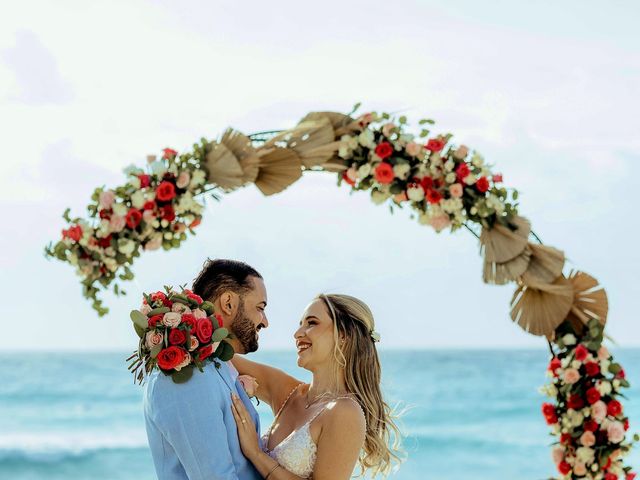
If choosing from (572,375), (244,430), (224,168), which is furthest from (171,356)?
(572,375)

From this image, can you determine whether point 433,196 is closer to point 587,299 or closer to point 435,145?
point 435,145

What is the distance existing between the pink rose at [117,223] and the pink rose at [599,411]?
7.92 feet

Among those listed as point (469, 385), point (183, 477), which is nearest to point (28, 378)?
point (469, 385)

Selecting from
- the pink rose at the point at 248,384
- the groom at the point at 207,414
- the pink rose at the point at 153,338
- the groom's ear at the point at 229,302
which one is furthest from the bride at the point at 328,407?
the pink rose at the point at 153,338

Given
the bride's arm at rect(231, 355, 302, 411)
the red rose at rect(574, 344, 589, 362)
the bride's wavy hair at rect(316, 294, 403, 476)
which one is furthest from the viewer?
the bride's arm at rect(231, 355, 302, 411)

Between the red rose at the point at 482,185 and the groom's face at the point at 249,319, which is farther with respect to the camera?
the groom's face at the point at 249,319

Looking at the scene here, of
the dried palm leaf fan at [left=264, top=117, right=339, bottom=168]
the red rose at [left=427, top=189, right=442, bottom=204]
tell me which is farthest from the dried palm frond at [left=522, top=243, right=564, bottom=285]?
the dried palm leaf fan at [left=264, top=117, right=339, bottom=168]

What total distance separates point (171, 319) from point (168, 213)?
2.12 ft

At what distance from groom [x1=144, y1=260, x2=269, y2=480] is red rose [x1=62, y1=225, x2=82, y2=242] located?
3.23ft

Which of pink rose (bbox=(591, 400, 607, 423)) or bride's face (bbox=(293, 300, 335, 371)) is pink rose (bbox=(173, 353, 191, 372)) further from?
pink rose (bbox=(591, 400, 607, 423))

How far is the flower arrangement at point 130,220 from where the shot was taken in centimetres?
516

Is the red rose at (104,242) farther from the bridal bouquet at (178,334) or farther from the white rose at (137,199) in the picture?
the bridal bouquet at (178,334)

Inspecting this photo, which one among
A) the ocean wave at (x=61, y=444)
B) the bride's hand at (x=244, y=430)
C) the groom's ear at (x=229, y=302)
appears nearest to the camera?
the bride's hand at (x=244, y=430)

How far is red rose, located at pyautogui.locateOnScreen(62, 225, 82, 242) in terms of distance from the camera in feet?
16.9
